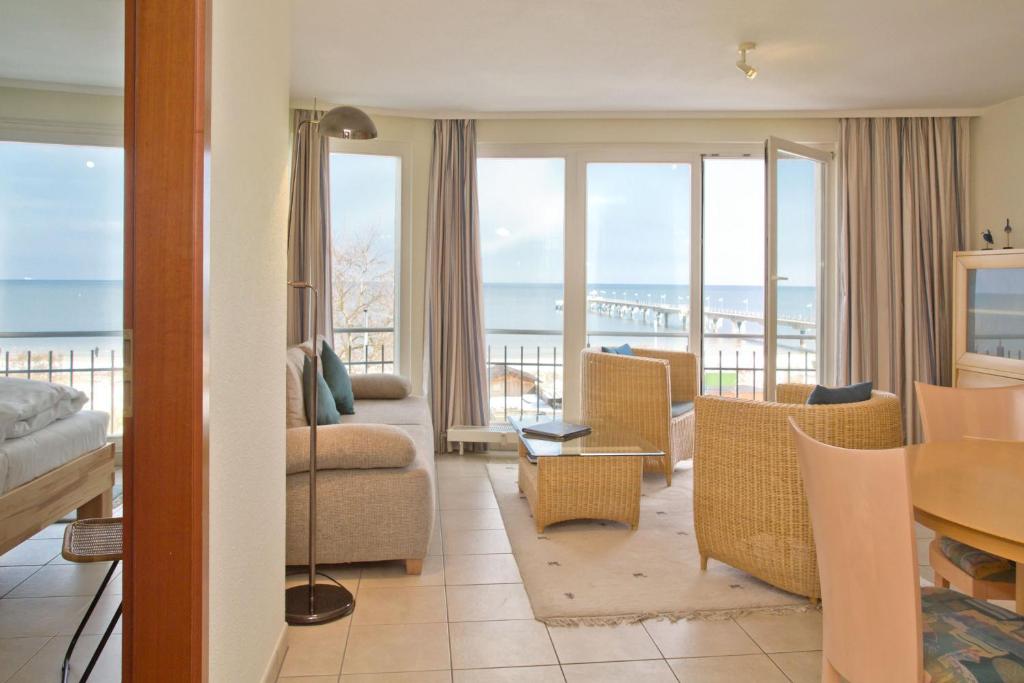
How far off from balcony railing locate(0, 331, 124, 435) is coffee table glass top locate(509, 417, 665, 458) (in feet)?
7.85

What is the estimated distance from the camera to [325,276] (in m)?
5.38

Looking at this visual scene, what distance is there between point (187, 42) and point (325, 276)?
13.3 ft

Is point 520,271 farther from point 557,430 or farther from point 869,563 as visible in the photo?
point 869,563

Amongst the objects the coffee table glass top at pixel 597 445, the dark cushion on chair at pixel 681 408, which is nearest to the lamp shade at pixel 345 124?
the coffee table glass top at pixel 597 445

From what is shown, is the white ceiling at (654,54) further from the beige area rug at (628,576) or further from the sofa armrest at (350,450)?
the beige area rug at (628,576)

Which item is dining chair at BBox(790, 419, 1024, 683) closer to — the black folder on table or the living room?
the living room

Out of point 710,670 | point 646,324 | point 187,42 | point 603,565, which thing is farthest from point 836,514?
point 646,324

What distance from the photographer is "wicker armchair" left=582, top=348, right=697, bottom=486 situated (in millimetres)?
4586

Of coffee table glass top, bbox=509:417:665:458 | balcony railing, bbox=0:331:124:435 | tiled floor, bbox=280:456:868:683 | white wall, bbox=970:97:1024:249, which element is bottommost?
tiled floor, bbox=280:456:868:683

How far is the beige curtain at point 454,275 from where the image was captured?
5.53 metres

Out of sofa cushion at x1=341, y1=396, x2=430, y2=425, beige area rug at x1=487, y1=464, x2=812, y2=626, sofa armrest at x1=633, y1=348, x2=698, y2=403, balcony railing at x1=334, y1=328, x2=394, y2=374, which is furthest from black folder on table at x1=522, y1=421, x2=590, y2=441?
balcony railing at x1=334, y1=328, x2=394, y2=374

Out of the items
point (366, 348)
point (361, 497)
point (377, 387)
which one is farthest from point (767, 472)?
point (366, 348)

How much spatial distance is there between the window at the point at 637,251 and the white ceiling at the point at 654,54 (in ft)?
1.71

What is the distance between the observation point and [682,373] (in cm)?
533
